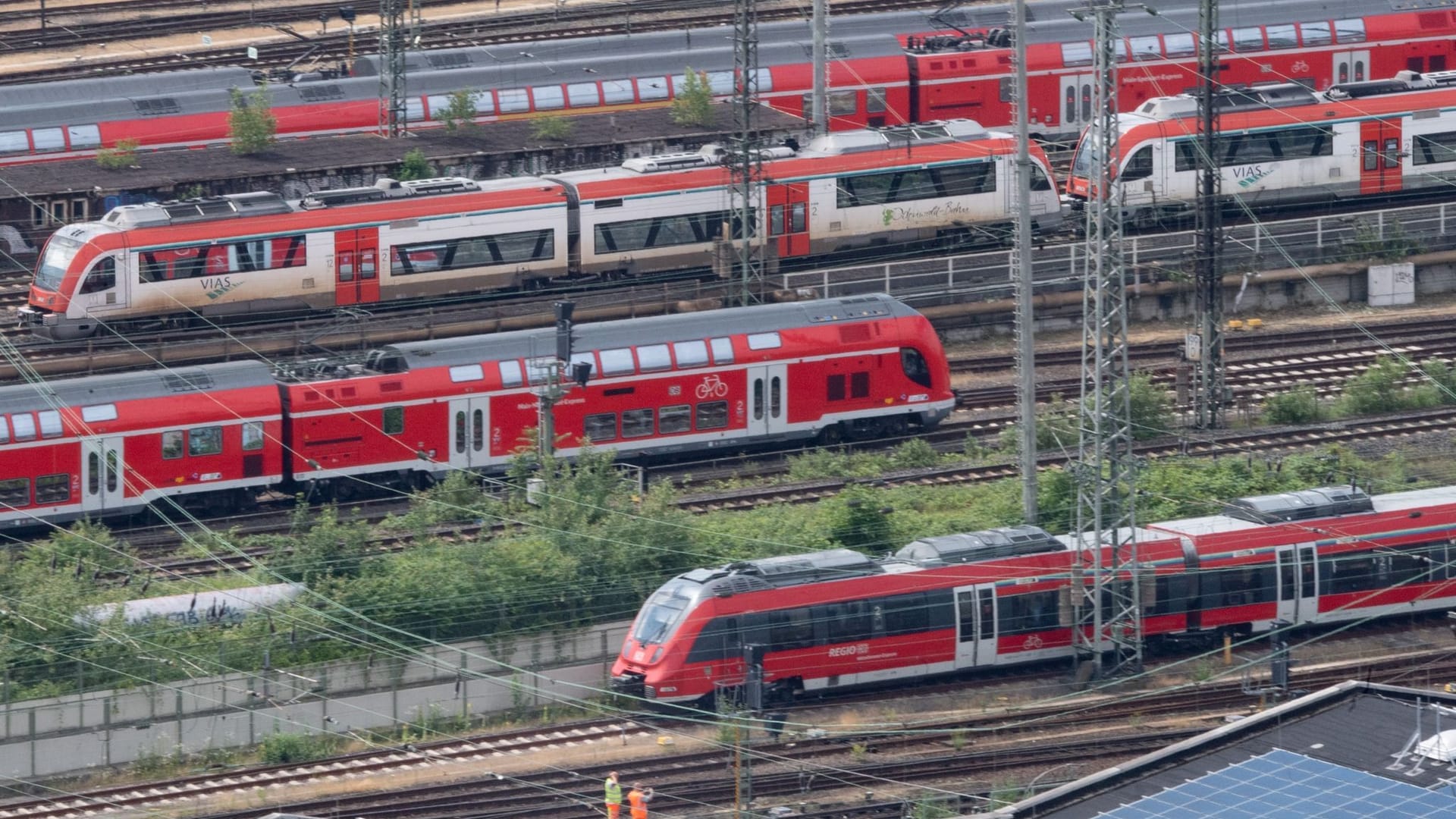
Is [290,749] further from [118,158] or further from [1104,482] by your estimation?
[118,158]

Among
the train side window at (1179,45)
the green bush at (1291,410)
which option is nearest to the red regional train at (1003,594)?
the green bush at (1291,410)

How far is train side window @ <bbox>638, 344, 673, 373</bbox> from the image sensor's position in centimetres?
4238

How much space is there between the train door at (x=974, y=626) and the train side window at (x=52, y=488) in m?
13.8

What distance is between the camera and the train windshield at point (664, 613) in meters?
33.1

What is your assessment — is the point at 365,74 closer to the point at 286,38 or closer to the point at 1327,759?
the point at 286,38

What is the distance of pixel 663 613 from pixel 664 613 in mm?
14

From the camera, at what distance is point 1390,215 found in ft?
173

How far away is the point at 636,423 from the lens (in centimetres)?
4250

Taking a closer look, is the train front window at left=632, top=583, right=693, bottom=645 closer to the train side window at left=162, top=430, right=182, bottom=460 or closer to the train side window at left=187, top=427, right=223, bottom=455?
the train side window at left=187, top=427, right=223, bottom=455

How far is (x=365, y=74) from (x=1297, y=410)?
23.7m

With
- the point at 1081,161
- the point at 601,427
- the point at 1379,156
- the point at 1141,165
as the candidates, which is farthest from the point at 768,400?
the point at 1379,156

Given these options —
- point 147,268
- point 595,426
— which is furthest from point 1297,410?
point 147,268

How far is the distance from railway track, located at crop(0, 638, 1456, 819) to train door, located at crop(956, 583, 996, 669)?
0.88m

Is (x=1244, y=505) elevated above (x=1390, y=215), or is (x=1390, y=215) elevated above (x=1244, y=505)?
(x=1390, y=215)
